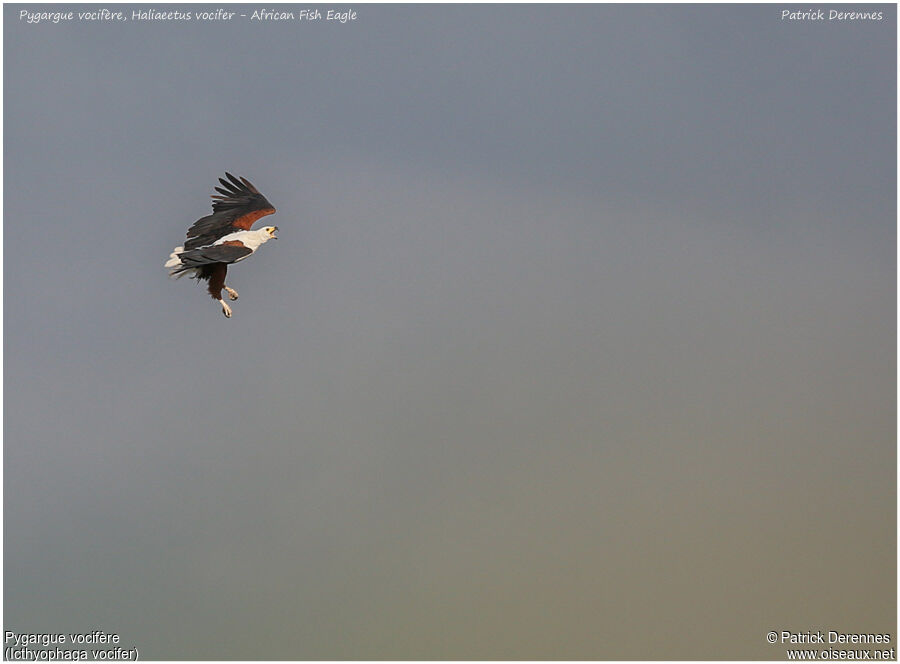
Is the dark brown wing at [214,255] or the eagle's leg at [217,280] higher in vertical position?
the dark brown wing at [214,255]

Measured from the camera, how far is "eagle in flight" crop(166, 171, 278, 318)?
29.4 meters

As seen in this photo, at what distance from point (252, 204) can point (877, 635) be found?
2801 centimetres

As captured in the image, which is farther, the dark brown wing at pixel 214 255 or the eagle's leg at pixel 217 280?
the eagle's leg at pixel 217 280

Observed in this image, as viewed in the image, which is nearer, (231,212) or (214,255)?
(214,255)

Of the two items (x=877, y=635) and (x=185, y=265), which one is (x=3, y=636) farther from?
(x=877, y=635)

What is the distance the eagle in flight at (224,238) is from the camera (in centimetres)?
2939

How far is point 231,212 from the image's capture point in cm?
3238

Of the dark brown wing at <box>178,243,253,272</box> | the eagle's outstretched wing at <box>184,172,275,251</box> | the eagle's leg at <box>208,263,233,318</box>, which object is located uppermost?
the eagle's outstretched wing at <box>184,172,275,251</box>

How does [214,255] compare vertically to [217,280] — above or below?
above

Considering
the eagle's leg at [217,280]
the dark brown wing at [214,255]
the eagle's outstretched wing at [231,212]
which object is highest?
the eagle's outstretched wing at [231,212]

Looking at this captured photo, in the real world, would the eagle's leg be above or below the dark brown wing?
below

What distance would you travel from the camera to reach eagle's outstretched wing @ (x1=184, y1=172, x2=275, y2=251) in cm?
3127

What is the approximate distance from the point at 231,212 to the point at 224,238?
6.45 feet

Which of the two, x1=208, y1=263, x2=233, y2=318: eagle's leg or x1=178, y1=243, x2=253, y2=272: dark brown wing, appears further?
x1=208, y1=263, x2=233, y2=318: eagle's leg
